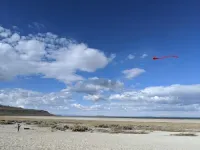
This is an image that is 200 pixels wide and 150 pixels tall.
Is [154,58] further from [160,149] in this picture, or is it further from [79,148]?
[79,148]

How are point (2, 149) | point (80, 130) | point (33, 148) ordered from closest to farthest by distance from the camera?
point (2, 149)
point (33, 148)
point (80, 130)

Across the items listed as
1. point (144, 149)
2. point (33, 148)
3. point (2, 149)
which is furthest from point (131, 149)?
point (2, 149)

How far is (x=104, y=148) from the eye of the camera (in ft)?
77.3

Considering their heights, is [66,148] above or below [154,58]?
below

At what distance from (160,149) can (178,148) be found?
2097 millimetres

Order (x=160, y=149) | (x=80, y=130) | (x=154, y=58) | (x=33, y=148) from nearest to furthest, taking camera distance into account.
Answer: (x=33, y=148), (x=160, y=149), (x=154, y=58), (x=80, y=130)

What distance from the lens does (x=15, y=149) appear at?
2108cm

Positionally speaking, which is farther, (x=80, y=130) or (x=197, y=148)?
(x=80, y=130)

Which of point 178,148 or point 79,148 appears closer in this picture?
point 79,148

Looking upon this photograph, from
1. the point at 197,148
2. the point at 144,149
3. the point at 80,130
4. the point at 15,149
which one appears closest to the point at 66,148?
the point at 15,149

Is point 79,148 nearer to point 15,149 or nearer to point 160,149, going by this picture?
point 15,149

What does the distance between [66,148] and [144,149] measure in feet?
21.6

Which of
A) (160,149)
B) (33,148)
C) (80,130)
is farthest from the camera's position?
(80,130)

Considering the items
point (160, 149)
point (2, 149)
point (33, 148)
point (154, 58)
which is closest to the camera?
point (2, 149)
